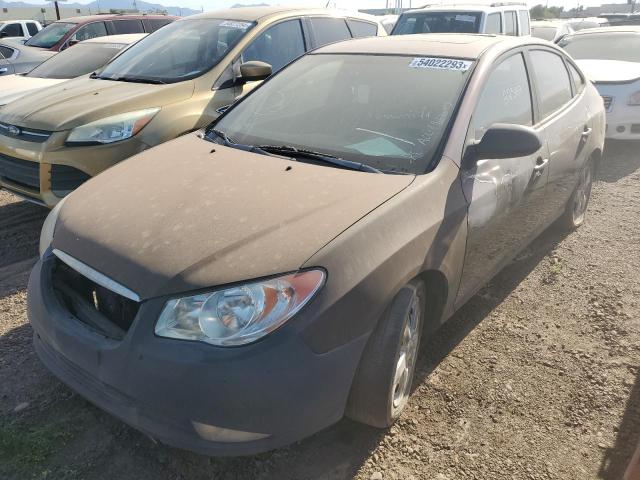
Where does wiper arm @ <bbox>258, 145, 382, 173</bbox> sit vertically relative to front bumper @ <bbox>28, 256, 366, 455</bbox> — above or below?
above

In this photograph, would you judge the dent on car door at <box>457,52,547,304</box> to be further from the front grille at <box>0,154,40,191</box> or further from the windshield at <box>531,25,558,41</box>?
the windshield at <box>531,25,558,41</box>

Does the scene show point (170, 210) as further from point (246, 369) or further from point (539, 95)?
point (539, 95)

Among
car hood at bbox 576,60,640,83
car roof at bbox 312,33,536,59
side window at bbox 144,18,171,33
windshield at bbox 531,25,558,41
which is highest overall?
car roof at bbox 312,33,536,59

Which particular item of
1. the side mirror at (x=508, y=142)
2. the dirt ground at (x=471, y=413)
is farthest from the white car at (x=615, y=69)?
the side mirror at (x=508, y=142)

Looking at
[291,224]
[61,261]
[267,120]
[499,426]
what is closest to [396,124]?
[267,120]

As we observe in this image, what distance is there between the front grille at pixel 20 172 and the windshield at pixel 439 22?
6.95 metres

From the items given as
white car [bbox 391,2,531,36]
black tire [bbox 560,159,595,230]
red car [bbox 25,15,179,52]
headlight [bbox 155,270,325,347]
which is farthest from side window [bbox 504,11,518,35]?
headlight [bbox 155,270,325,347]

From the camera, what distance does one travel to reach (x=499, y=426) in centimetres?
255

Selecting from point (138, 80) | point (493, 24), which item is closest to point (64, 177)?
point (138, 80)

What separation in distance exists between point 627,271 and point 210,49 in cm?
A: 399

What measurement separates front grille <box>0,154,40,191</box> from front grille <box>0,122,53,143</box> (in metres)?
0.18

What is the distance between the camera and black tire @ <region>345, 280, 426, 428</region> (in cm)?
218

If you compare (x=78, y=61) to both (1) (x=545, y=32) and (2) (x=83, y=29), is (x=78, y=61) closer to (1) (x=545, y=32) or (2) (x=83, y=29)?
(2) (x=83, y=29)

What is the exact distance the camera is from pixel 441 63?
3098mm
